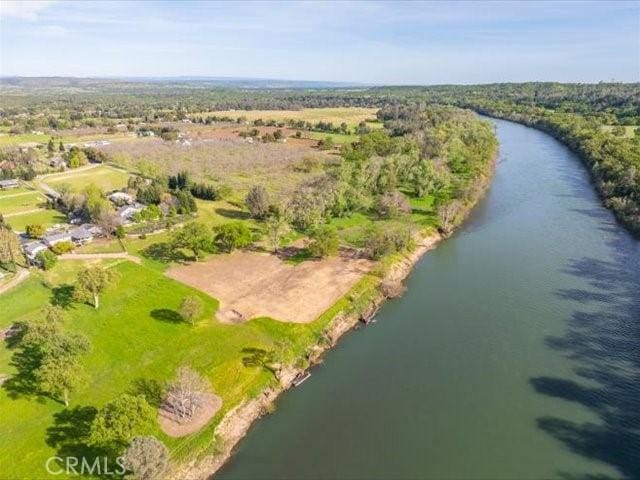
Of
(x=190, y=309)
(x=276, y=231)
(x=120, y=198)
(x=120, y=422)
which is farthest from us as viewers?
(x=120, y=198)

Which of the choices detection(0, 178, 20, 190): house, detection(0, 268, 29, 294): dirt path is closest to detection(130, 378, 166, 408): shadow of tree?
detection(0, 268, 29, 294): dirt path

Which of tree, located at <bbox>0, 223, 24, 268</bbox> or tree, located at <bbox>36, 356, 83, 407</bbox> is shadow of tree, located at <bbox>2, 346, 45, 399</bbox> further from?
tree, located at <bbox>0, 223, 24, 268</bbox>

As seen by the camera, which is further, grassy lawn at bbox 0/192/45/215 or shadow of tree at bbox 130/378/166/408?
grassy lawn at bbox 0/192/45/215

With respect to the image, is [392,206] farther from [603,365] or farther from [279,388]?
[279,388]

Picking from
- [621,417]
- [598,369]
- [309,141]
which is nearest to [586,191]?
[598,369]

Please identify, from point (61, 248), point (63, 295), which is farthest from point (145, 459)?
point (61, 248)

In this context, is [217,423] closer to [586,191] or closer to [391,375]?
[391,375]
